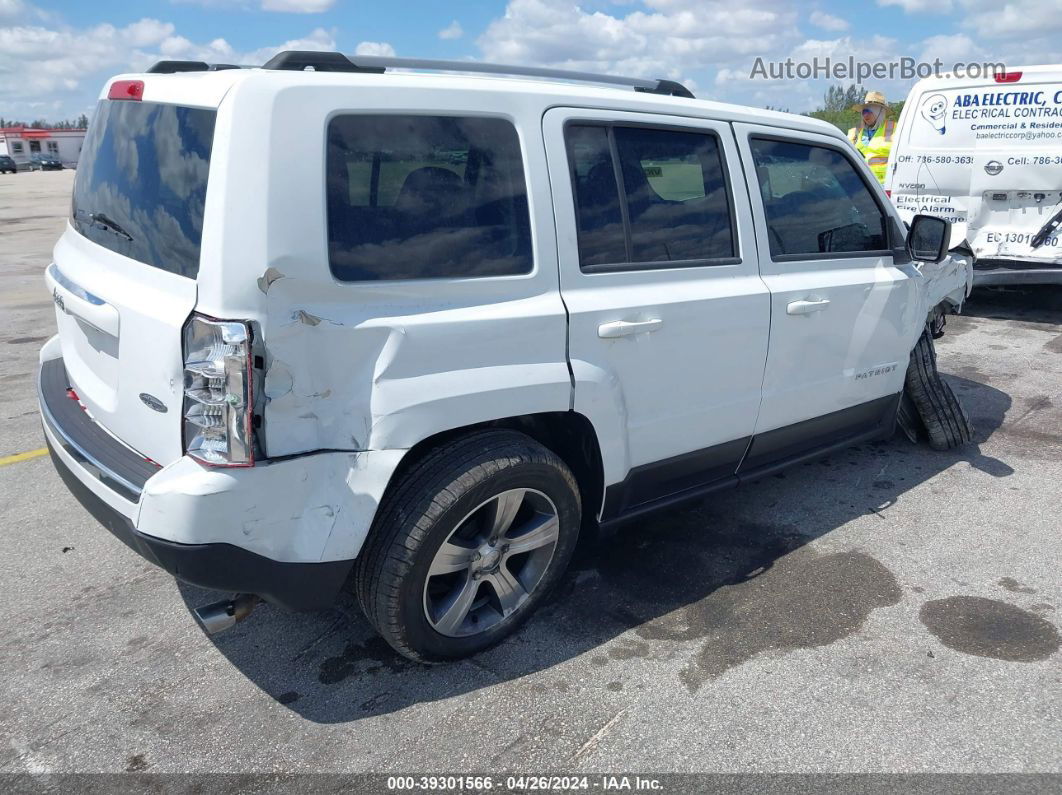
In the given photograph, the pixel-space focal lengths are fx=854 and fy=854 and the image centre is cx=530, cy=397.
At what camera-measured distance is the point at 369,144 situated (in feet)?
8.29

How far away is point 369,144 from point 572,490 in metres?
1.38

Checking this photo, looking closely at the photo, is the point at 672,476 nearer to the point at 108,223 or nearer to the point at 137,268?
the point at 137,268

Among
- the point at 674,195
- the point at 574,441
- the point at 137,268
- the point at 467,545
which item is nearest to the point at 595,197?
the point at 674,195

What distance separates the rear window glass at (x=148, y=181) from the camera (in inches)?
96.6

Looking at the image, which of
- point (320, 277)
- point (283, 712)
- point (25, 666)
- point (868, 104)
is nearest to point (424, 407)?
point (320, 277)

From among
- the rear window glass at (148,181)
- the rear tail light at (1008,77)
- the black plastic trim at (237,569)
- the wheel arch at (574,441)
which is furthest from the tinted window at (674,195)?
the rear tail light at (1008,77)

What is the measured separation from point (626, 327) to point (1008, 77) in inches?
253

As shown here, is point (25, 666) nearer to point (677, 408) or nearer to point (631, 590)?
point (631, 590)

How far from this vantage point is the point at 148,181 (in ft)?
8.70

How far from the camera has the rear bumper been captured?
92.4 inches

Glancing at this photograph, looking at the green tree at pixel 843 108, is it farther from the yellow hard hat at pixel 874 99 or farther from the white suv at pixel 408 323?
the white suv at pixel 408 323

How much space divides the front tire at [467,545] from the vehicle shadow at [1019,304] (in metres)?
7.23

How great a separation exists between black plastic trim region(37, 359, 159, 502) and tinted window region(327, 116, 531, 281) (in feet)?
2.92

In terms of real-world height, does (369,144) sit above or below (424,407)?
above
